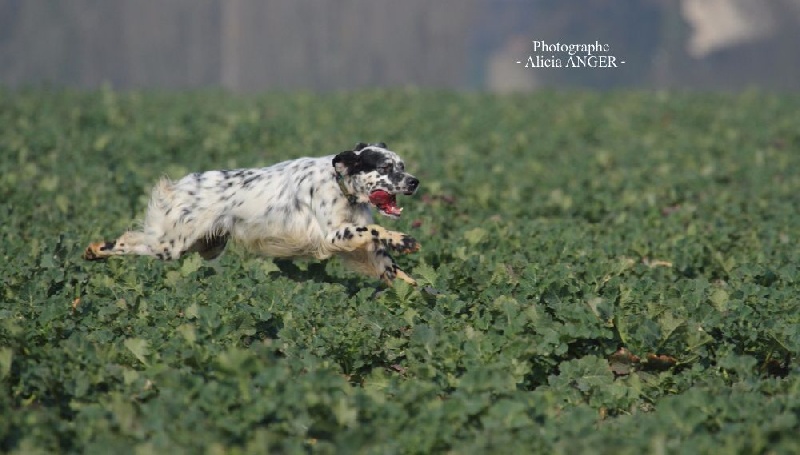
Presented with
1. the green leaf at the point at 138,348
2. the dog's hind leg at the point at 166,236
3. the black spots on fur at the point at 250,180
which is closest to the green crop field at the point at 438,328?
the green leaf at the point at 138,348

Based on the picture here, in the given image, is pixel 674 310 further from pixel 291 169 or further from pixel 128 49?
pixel 128 49

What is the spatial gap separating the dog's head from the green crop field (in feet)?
1.48

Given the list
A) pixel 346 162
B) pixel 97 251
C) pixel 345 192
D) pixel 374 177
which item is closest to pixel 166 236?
pixel 97 251

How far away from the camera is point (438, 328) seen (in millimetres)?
5453

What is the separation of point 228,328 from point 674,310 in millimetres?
2171

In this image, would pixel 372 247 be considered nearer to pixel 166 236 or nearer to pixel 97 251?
pixel 166 236

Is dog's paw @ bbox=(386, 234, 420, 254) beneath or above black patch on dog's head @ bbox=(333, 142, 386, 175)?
beneath

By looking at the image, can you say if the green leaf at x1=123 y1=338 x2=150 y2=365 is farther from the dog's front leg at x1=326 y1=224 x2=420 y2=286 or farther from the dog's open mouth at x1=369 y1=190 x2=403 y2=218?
the dog's open mouth at x1=369 y1=190 x2=403 y2=218

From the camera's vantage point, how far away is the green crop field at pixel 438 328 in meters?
4.23

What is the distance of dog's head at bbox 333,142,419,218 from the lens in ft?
21.5

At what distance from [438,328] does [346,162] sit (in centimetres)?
149

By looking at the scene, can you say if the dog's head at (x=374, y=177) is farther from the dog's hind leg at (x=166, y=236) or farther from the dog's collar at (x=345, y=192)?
the dog's hind leg at (x=166, y=236)

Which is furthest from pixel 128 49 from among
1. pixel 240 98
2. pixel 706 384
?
pixel 706 384

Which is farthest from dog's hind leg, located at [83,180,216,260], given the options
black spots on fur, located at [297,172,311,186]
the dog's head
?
the dog's head
